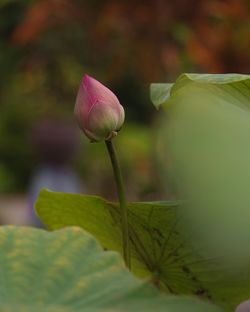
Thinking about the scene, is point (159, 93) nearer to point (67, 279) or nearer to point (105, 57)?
point (67, 279)

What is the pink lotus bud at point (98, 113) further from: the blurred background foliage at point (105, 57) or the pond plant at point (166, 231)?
the blurred background foliage at point (105, 57)

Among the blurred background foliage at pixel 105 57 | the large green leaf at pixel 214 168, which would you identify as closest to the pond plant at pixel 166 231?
the large green leaf at pixel 214 168

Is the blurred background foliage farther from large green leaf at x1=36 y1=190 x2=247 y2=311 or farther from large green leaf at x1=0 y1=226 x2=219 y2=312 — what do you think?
large green leaf at x1=0 y1=226 x2=219 y2=312

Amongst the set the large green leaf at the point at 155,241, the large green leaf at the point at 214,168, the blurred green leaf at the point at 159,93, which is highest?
the blurred green leaf at the point at 159,93

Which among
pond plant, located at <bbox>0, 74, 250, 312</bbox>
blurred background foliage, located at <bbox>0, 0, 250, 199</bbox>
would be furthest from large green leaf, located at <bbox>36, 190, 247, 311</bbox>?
blurred background foliage, located at <bbox>0, 0, 250, 199</bbox>

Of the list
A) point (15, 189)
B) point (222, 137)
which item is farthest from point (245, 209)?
point (15, 189)

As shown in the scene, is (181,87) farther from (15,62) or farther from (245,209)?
(15,62)
